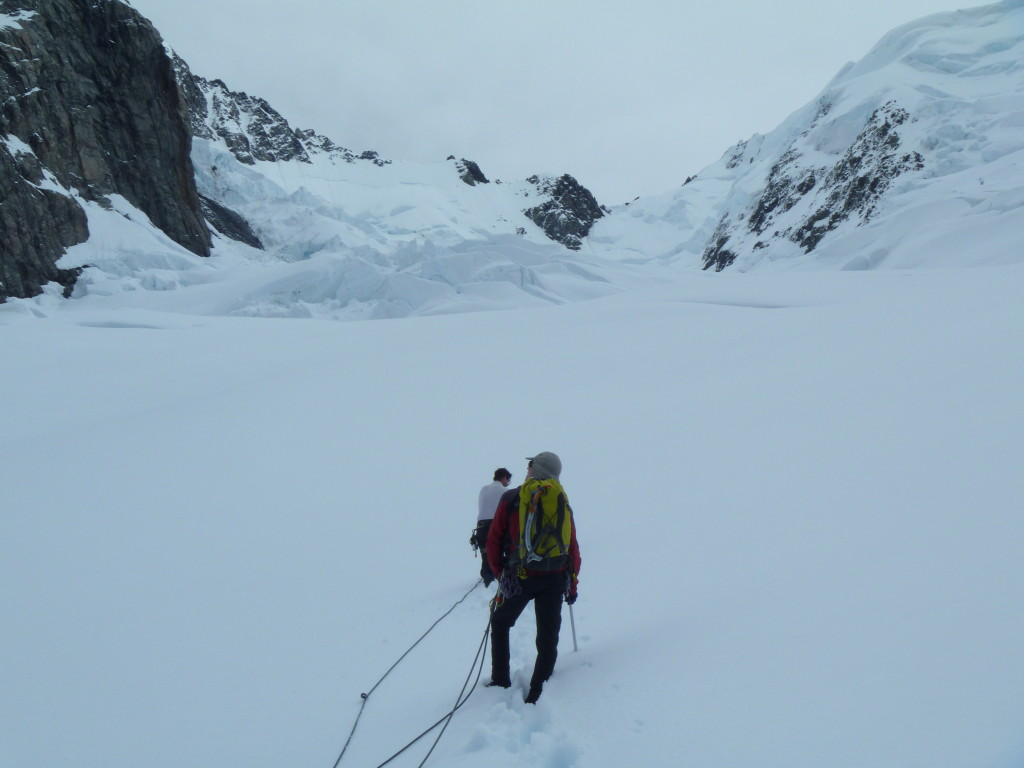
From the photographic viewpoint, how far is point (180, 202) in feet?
123

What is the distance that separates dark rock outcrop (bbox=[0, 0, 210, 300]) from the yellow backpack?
29465 mm

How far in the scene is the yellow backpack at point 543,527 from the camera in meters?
2.79

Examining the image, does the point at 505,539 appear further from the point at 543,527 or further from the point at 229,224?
the point at 229,224

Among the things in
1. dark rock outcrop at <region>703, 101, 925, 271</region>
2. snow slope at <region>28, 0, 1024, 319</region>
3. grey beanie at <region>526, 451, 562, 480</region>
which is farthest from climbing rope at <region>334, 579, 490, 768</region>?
dark rock outcrop at <region>703, 101, 925, 271</region>

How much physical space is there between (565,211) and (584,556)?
101 m

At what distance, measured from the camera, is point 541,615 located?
2875 mm

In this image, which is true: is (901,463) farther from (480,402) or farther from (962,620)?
(480,402)

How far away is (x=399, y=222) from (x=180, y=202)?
1413 inches

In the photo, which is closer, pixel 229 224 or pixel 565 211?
pixel 229 224

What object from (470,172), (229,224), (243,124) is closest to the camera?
(229,224)

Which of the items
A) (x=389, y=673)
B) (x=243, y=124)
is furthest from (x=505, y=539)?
(x=243, y=124)

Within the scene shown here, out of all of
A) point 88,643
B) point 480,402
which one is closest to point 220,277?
point 480,402

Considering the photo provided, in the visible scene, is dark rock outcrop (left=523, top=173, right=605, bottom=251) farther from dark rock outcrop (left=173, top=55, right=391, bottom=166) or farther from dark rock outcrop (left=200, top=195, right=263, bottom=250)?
dark rock outcrop (left=200, top=195, right=263, bottom=250)

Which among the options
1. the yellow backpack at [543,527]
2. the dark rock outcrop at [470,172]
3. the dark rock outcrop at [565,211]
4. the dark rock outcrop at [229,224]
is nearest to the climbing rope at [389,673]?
the yellow backpack at [543,527]
